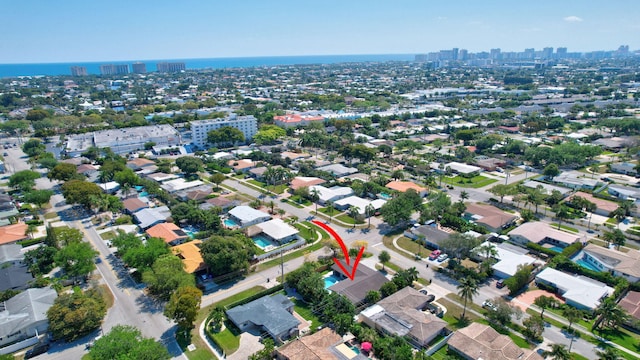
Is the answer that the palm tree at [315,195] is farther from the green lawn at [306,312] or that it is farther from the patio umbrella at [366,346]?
the patio umbrella at [366,346]

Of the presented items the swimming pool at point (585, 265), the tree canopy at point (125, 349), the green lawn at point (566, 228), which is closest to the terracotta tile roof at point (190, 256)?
the tree canopy at point (125, 349)

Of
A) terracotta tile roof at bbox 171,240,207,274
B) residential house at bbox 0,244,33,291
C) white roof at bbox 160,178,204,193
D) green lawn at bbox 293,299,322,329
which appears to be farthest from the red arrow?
residential house at bbox 0,244,33,291

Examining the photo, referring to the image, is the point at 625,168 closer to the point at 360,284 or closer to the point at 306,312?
the point at 360,284

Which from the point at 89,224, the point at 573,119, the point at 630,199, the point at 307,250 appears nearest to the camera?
the point at 307,250

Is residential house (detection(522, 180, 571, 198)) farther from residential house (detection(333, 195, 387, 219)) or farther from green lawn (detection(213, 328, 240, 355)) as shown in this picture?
green lawn (detection(213, 328, 240, 355))

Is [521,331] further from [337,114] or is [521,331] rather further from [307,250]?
[337,114]

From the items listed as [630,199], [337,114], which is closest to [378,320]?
[630,199]
